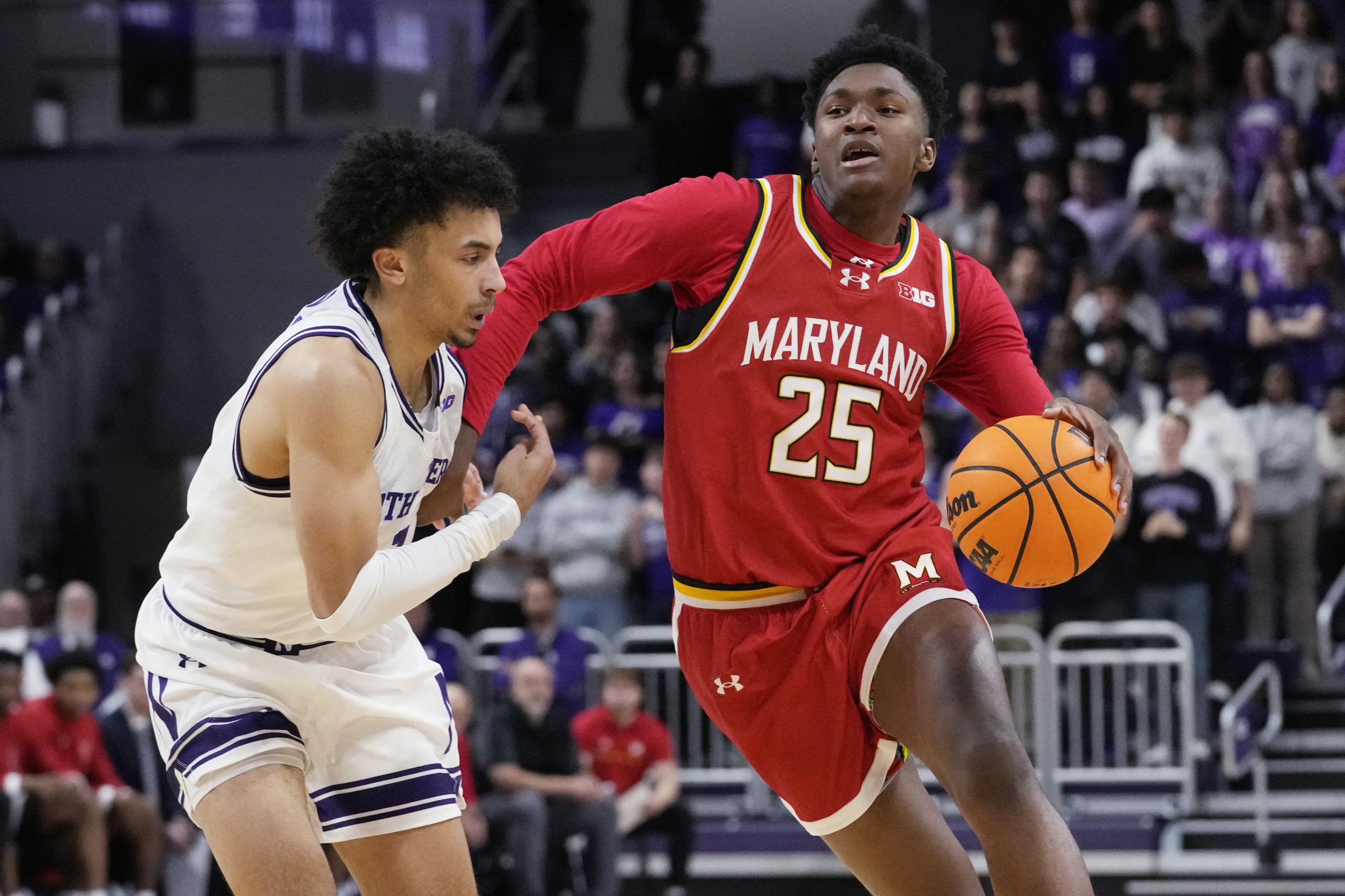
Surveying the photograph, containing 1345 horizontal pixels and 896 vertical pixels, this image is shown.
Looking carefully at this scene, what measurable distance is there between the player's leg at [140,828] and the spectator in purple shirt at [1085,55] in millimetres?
8395

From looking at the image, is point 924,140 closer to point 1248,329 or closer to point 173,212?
point 1248,329

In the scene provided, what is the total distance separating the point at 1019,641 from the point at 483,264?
683 centimetres

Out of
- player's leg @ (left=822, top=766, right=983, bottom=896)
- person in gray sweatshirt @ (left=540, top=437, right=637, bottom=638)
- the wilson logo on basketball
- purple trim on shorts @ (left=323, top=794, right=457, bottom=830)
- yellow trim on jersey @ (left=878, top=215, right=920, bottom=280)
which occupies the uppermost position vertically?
yellow trim on jersey @ (left=878, top=215, right=920, bottom=280)

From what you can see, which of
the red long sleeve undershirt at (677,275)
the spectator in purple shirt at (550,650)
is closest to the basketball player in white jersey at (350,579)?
the red long sleeve undershirt at (677,275)

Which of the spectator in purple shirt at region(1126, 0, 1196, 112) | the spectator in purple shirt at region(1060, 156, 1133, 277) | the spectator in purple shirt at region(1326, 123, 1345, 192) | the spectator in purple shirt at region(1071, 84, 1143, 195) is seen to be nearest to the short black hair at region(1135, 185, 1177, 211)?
the spectator in purple shirt at region(1060, 156, 1133, 277)

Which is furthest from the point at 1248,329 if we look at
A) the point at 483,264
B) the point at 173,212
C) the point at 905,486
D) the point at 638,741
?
the point at 173,212

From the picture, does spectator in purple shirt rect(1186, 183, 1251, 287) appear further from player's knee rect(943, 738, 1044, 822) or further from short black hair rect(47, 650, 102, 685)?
player's knee rect(943, 738, 1044, 822)

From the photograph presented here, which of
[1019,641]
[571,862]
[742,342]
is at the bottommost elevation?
[571,862]

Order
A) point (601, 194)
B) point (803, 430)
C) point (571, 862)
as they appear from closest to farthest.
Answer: point (803, 430), point (571, 862), point (601, 194)

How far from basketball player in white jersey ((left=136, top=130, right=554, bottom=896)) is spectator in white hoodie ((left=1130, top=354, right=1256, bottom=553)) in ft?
22.2

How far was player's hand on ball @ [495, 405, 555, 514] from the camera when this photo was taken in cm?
437

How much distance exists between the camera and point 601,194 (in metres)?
16.3

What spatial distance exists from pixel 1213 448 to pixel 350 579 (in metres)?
7.57

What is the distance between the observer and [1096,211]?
41.6 ft
